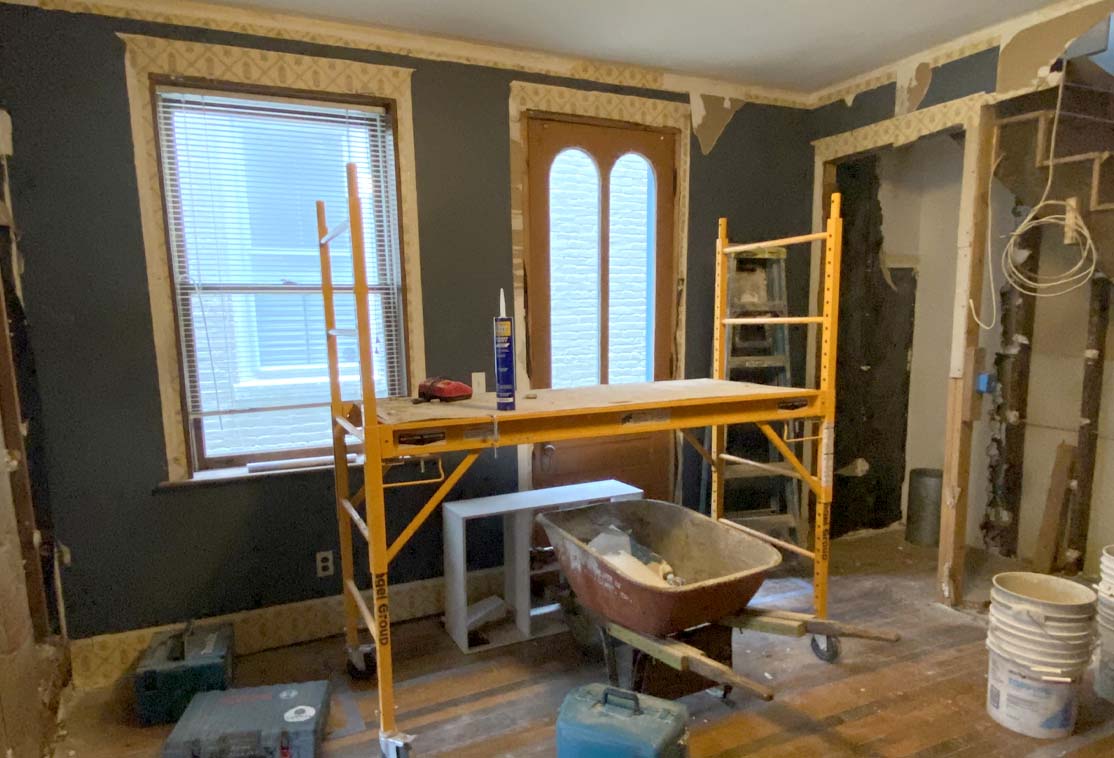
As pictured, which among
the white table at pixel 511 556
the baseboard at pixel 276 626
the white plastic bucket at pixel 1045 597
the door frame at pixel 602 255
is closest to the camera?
the white plastic bucket at pixel 1045 597

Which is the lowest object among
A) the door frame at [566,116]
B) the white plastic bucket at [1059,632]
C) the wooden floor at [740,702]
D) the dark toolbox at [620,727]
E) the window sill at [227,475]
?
the wooden floor at [740,702]

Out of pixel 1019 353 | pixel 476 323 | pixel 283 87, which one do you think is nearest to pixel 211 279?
pixel 283 87

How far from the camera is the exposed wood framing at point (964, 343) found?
2.77m

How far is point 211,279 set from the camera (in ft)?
8.46

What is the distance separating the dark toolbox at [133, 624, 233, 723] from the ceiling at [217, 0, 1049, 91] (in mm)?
2409

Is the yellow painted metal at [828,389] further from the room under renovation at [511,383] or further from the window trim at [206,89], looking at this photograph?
the window trim at [206,89]

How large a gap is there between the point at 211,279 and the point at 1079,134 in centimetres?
353

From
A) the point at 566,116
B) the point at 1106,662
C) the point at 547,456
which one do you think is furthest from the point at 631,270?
the point at 1106,662

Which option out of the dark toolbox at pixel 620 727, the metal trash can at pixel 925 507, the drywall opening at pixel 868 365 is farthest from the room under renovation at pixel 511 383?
the drywall opening at pixel 868 365

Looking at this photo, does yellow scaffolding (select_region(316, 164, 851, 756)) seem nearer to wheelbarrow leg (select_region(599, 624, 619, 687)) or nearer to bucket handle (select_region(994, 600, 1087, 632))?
bucket handle (select_region(994, 600, 1087, 632))

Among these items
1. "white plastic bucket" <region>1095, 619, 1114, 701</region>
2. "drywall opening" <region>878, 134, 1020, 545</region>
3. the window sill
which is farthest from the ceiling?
"white plastic bucket" <region>1095, 619, 1114, 701</region>

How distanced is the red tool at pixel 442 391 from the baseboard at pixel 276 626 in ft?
3.86

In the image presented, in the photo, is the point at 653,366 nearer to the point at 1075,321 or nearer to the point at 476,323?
the point at 476,323

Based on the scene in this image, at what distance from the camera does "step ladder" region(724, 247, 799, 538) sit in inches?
135
